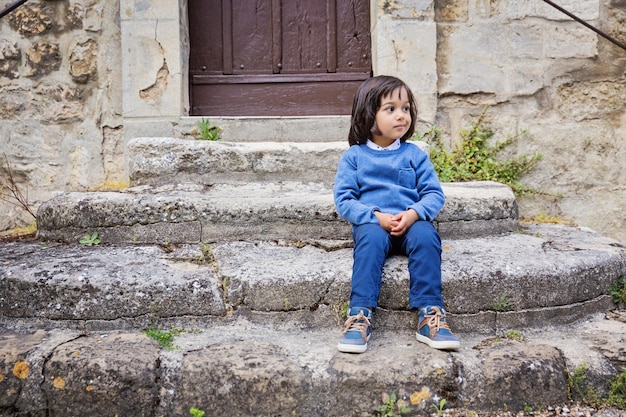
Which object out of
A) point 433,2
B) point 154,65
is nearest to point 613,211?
point 433,2

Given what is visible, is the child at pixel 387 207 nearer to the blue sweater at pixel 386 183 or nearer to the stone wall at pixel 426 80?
the blue sweater at pixel 386 183

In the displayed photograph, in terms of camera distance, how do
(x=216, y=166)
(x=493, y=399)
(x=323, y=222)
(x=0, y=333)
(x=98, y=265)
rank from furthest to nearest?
(x=216, y=166), (x=323, y=222), (x=98, y=265), (x=0, y=333), (x=493, y=399)

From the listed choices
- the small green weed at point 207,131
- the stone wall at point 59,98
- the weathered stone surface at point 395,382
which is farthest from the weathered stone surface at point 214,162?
the weathered stone surface at point 395,382

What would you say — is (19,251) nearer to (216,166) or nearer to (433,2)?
(216,166)

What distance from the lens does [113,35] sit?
137 inches

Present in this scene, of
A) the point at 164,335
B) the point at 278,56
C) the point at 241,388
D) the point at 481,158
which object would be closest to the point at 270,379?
the point at 241,388

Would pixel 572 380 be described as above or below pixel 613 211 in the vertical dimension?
below

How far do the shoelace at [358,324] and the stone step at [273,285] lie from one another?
16 centimetres

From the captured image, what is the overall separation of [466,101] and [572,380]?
7.07 ft

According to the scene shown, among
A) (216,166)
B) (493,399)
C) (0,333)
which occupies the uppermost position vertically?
(216,166)

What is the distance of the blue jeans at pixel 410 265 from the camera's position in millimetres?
1842

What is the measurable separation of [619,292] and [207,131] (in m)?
2.25

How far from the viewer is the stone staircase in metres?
1.61

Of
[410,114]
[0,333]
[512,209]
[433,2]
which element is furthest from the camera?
[433,2]
